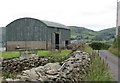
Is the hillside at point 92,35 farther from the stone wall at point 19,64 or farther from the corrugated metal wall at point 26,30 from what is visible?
the stone wall at point 19,64

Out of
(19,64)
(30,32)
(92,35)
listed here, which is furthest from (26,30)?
(92,35)

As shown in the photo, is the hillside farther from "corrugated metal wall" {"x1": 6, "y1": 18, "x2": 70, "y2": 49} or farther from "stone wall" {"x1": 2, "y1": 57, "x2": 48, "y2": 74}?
"stone wall" {"x1": 2, "y1": 57, "x2": 48, "y2": 74}

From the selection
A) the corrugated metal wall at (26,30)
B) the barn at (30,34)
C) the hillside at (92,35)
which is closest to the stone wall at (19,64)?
the barn at (30,34)

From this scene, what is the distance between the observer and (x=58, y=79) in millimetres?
10531

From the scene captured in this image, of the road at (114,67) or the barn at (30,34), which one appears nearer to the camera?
the road at (114,67)

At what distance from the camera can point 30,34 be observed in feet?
138

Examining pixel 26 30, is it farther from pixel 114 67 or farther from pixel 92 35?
pixel 92 35

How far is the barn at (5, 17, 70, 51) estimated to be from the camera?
4134 cm

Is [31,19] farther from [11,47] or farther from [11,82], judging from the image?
[11,82]

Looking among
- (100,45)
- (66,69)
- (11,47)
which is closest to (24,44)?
(11,47)

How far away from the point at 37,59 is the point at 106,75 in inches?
573

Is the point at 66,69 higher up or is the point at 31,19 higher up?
the point at 31,19

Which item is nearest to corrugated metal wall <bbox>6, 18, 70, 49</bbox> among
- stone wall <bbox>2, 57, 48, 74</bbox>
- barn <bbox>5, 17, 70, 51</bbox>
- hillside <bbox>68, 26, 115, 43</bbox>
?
barn <bbox>5, 17, 70, 51</bbox>

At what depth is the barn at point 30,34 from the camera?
41344 mm
